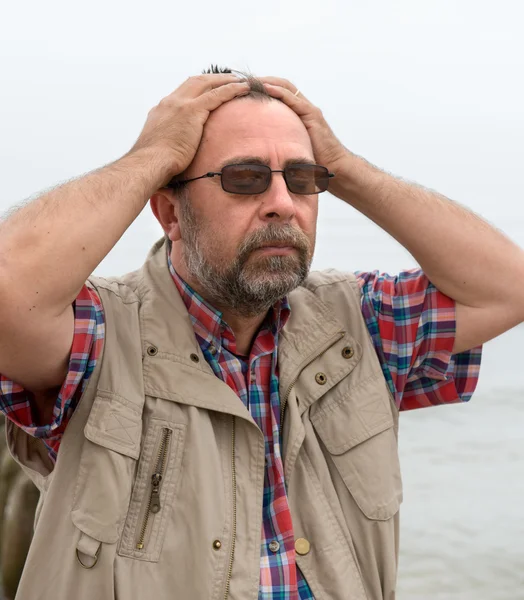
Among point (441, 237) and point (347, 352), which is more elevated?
point (441, 237)

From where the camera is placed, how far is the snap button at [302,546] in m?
1.82

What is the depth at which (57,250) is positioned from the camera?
5.32 feet

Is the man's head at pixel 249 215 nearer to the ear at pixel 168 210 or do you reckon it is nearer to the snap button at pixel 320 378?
the ear at pixel 168 210

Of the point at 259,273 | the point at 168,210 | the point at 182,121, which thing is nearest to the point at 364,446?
the point at 259,273

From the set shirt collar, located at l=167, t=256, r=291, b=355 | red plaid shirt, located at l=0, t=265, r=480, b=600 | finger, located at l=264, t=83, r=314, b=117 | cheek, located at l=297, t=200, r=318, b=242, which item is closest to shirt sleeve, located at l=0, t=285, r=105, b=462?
red plaid shirt, located at l=0, t=265, r=480, b=600

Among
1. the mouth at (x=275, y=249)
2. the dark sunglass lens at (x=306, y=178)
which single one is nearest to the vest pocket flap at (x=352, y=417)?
the mouth at (x=275, y=249)

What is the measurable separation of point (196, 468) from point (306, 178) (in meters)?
0.65

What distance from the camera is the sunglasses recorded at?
186 centimetres

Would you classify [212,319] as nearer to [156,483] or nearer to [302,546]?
[156,483]

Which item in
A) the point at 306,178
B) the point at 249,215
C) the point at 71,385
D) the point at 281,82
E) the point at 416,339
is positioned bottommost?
the point at 71,385

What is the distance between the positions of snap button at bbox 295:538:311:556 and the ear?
0.71 meters

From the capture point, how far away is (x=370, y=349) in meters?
2.03

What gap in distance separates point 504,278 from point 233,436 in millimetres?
720

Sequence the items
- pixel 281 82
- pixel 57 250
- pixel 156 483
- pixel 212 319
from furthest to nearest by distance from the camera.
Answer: pixel 281 82 < pixel 212 319 < pixel 156 483 < pixel 57 250
